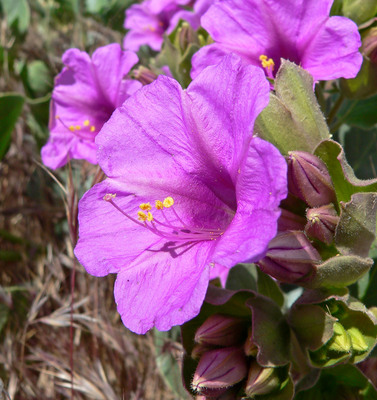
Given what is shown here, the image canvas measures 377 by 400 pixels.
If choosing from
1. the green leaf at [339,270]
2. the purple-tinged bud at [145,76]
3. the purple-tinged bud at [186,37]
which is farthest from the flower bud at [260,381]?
the purple-tinged bud at [186,37]

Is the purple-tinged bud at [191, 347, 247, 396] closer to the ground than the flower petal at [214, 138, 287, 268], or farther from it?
closer to the ground

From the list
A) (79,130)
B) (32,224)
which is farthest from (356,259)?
(32,224)

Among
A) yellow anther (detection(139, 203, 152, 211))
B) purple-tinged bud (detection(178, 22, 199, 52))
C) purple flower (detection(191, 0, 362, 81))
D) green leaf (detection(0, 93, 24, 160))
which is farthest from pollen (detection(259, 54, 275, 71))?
green leaf (detection(0, 93, 24, 160))

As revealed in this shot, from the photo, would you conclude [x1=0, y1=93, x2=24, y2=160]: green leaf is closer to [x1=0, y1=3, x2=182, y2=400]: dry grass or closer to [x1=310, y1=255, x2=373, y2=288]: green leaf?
[x1=0, y1=3, x2=182, y2=400]: dry grass

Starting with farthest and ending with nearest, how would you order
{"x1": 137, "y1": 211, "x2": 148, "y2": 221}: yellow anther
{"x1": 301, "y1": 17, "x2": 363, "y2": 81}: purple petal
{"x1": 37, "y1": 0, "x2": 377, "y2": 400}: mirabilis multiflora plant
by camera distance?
{"x1": 301, "y1": 17, "x2": 363, "y2": 81}: purple petal, {"x1": 137, "y1": 211, "x2": 148, "y2": 221}: yellow anther, {"x1": 37, "y1": 0, "x2": 377, "y2": 400}: mirabilis multiflora plant

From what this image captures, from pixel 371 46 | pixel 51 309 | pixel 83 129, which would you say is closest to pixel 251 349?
pixel 371 46

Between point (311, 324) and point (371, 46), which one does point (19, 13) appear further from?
point (311, 324)
